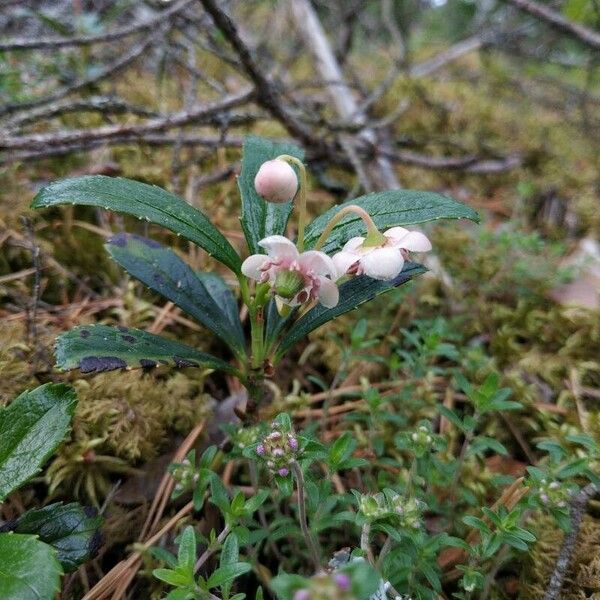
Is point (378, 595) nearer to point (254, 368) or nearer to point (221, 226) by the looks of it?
point (254, 368)

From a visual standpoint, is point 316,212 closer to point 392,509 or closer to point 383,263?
point 383,263

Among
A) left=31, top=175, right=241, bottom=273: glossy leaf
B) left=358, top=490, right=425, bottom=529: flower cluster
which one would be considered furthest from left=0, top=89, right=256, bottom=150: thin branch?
left=358, top=490, right=425, bottom=529: flower cluster

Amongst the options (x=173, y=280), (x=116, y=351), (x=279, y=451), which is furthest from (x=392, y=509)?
(x=173, y=280)

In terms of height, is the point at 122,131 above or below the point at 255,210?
above

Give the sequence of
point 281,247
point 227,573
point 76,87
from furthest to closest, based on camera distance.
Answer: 1. point 76,87
2. point 281,247
3. point 227,573

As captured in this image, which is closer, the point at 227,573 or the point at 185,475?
the point at 227,573

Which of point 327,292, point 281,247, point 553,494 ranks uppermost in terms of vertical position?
point 281,247

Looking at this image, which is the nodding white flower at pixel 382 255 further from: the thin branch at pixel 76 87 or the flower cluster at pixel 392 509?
the thin branch at pixel 76 87

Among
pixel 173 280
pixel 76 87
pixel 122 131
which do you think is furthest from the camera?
pixel 76 87
